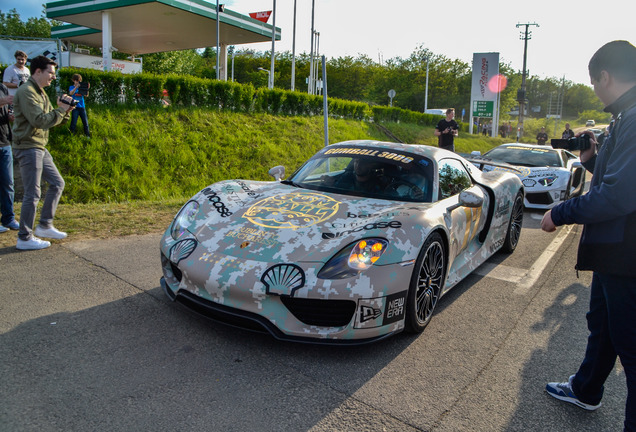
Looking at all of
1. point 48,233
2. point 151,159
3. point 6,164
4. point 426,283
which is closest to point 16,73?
point 6,164

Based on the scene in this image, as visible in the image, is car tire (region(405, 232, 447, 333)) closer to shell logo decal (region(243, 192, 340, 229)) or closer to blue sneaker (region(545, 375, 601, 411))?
shell logo decal (region(243, 192, 340, 229))

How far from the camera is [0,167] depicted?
5.23 m

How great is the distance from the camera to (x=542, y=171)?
867 cm

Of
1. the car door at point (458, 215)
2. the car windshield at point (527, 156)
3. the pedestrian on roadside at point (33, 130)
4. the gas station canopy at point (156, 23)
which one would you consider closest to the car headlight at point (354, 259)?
the car door at point (458, 215)

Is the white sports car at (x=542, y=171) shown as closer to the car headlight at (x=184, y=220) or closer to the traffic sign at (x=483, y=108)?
the car headlight at (x=184, y=220)

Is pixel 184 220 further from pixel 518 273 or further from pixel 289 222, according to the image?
pixel 518 273

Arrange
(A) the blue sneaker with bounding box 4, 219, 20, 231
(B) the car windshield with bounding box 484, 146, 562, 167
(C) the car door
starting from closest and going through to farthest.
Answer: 1. (C) the car door
2. (A) the blue sneaker with bounding box 4, 219, 20, 231
3. (B) the car windshield with bounding box 484, 146, 562, 167

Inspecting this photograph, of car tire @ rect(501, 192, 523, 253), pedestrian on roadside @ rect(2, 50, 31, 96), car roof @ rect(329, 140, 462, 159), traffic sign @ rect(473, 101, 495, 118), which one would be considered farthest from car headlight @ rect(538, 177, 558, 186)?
traffic sign @ rect(473, 101, 495, 118)

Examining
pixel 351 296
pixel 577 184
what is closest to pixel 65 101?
pixel 351 296

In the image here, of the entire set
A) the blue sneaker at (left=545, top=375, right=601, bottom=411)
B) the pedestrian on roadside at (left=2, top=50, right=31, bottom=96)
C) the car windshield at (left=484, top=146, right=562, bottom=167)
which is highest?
the pedestrian on roadside at (left=2, top=50, right=31, bottom=96)

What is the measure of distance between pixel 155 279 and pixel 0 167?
8.58 feet

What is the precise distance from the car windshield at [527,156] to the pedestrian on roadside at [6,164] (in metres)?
8.27

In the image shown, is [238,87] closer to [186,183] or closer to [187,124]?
[187,124]

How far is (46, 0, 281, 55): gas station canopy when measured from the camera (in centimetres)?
1809
